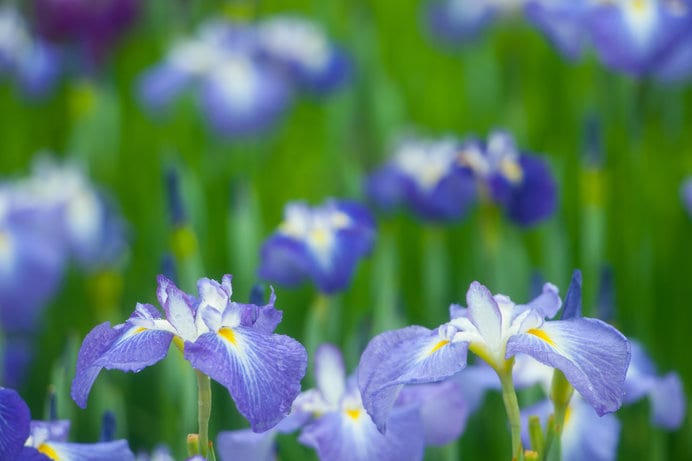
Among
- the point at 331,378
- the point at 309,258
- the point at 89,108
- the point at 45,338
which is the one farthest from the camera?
the point at 89,108

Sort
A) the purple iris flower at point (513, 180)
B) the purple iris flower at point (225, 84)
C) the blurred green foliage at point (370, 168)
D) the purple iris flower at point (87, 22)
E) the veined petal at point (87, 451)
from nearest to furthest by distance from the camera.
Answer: the veined petal at point (87, 451)
the purple iris flower at point (513, 180)
the blurred green foliage at point (370, 168)
the purple iris flower at point (225, 84)
the purple iris flower at point (87, 22)

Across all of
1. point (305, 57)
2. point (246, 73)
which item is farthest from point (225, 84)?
point (305, 57)

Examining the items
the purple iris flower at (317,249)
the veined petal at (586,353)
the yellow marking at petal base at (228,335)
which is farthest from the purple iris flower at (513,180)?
the yellow marking at petal base at (228,335)

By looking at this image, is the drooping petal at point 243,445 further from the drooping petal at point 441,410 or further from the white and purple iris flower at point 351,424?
the drooping petal at point 441,410

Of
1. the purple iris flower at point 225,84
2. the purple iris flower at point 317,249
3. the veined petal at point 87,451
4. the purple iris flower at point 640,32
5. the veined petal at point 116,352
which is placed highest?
the purple iris flower at point 225,84

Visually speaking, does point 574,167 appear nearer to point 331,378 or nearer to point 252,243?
point 252,243

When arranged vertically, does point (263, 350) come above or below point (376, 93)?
below

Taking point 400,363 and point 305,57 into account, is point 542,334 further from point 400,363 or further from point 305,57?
point 305,57

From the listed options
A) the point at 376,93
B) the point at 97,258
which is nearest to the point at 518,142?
the point at 376,93
